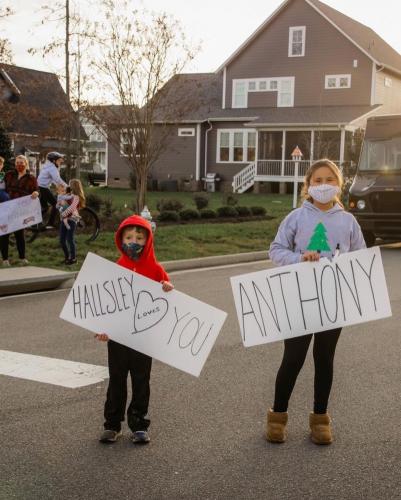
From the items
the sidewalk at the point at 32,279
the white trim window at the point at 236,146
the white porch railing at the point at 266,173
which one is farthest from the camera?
the white trim window at the point at 236,146

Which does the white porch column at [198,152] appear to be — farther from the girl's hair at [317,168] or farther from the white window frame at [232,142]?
the girl's hair at [317,168]

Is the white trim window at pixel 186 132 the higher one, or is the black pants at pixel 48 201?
the white trim window at pixel 186 132

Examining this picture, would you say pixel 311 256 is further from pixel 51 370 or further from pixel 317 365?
pixel 51 370

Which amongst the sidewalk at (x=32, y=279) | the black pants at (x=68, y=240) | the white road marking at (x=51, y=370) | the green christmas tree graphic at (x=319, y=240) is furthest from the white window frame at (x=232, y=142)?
the green christmas tree graphic at (x=319, y=240)

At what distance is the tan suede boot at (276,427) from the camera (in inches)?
183

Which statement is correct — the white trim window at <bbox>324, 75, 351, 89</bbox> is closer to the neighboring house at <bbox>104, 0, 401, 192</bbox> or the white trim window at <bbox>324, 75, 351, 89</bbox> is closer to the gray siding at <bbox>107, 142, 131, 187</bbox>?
the neighboring house at <bbox>104, 0, 401, 192</bbox>

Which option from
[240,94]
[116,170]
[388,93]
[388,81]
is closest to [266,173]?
[240,94]

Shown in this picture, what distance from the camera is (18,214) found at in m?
12.2

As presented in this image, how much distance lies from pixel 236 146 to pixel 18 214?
102ft

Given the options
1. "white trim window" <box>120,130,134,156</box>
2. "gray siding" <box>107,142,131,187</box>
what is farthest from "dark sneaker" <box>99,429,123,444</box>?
"gray siding" <box>107,142,131,187</box>

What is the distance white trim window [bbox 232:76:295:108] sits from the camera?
4128 cm

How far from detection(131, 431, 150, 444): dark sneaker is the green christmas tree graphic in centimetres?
151

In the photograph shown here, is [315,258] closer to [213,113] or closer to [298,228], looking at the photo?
[298,228]

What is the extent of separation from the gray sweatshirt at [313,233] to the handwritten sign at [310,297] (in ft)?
0.24
